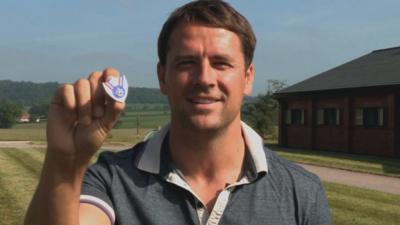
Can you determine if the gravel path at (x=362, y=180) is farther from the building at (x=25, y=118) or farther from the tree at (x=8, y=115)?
the building at (x=25, y=118)

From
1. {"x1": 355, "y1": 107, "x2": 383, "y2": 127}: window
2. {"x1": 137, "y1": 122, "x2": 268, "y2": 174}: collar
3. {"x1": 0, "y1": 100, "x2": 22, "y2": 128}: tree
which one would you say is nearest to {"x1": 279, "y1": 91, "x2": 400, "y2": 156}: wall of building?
{"x1": 355, "y1": 107, "x2": 383, "y2": 127}: window

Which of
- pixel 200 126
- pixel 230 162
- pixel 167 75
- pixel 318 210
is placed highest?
pixel 167 75

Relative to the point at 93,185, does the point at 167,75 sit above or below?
above

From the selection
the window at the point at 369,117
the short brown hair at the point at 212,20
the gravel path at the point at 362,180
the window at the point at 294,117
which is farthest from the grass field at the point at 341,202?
the window at the point at 294,117

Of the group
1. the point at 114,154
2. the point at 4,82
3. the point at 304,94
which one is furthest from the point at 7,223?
the point at 4,82

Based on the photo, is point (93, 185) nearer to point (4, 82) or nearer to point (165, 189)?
point (165, 189)

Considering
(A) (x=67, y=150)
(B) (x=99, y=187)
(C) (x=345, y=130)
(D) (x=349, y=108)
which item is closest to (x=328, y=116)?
(C) (x=345, y=130)

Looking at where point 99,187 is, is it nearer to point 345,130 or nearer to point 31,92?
point 345,130
